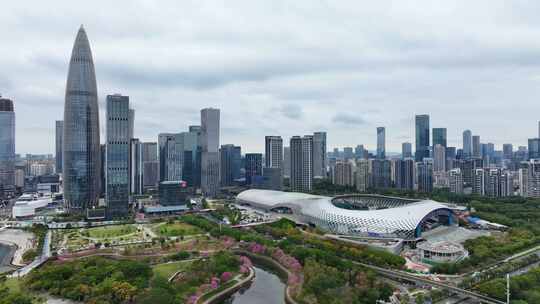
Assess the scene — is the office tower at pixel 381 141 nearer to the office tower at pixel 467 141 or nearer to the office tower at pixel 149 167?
the office tower at pixel 467 141

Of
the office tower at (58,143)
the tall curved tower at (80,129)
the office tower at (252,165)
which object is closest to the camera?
the tall curved tower at (80,129)

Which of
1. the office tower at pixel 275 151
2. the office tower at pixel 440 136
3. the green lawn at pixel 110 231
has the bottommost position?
the green lawn at pixel 110 231

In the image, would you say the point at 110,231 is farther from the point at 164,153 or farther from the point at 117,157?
the point at 164,153

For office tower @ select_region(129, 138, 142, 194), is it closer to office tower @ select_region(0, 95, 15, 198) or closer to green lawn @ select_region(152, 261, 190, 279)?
office tower @ select_region(0, 95, 15, 198)

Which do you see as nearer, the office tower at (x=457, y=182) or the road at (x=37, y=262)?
the road at (x=37, y=262)

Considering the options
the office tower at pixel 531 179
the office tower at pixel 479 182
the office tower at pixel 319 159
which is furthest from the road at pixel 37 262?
the office tower at pixel 319 159

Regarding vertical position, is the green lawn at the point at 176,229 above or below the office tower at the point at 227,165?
below

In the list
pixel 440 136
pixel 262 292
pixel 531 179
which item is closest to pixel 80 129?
pixel 262 292

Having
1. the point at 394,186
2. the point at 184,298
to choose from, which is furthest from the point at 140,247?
the point at 394,186
